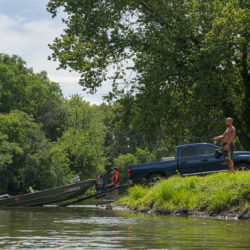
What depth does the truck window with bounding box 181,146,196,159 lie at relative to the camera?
2042 cm

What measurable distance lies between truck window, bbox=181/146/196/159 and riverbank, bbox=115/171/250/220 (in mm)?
2884

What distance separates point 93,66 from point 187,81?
5.55 m

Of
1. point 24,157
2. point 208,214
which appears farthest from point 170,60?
point 24,157

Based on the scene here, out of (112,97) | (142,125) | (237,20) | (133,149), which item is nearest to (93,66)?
(112,97)

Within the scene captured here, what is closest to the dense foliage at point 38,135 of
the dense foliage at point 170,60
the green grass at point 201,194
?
the dense foliage at point 170,60

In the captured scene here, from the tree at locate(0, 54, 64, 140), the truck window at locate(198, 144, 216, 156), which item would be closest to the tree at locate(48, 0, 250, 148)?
the truck window at locate(198, 144, 216, 156)

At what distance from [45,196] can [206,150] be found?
333 inches

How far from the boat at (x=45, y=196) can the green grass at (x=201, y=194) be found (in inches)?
252

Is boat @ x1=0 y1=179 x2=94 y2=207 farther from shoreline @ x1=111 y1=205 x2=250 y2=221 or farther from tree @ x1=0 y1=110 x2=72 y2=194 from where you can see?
tree @ x1=0 y1=110 x2=72 y2=194

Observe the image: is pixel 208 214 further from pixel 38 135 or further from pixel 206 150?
pixel 38 135

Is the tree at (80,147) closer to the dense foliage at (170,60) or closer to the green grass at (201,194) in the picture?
the dense foliage at (170,60)

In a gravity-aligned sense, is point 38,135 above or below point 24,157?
above

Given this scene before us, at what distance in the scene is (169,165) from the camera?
2045 cm

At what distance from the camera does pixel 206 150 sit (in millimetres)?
20297
